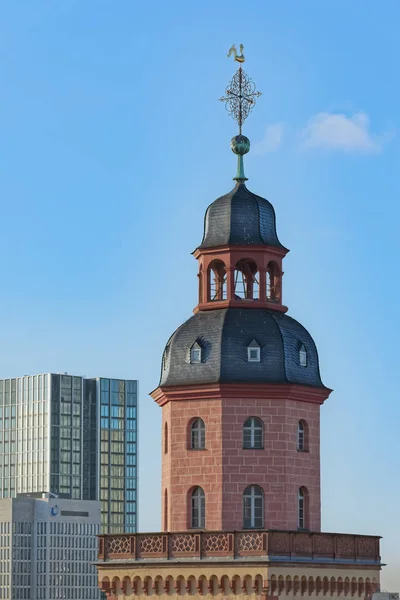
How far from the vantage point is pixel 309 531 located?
52156 mm

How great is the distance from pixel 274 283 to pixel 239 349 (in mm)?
3340

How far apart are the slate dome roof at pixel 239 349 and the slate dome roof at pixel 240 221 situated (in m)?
2.42

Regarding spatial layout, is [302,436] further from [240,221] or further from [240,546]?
[240,221]

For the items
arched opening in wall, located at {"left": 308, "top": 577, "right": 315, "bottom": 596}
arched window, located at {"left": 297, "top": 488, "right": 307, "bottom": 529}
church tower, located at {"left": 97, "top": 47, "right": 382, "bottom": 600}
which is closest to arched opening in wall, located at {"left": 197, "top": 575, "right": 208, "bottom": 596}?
Answer: church tower, located at {"left": 97, "top": 47, "right": 382, "bottom": 600}

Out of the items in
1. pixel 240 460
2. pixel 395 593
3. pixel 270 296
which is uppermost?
pixel 270 296

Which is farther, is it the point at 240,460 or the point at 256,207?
the point at 256,207

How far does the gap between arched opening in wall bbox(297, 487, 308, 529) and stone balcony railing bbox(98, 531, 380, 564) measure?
3.90 ft

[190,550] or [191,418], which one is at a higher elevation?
[191,418]

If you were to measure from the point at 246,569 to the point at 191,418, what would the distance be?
5842 millimetres

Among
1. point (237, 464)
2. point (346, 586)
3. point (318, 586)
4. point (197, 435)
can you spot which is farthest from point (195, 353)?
point (346, 586)

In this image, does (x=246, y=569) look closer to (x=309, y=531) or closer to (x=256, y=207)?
(x=309, y=531)

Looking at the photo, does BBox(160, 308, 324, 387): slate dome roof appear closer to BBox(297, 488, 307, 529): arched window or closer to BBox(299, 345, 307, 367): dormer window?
BBox(299, 345, 307, 367): dormer window

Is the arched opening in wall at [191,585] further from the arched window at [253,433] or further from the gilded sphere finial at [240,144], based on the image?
the gilded sphere finial at [240,144]

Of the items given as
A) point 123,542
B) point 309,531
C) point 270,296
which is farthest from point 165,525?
point 270,296
